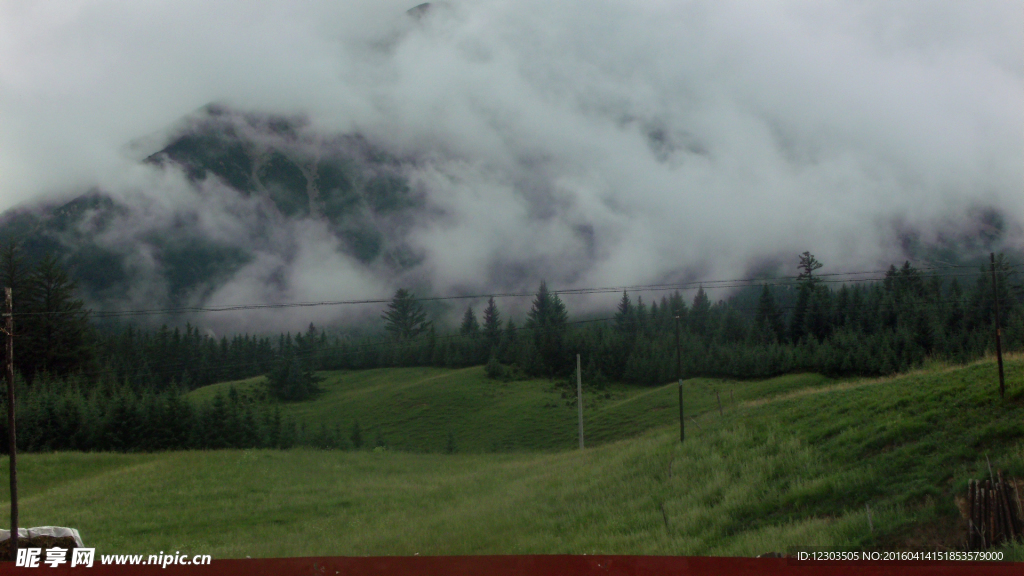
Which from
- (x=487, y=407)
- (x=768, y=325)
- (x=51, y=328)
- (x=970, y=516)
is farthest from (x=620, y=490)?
(x=768, y=325)

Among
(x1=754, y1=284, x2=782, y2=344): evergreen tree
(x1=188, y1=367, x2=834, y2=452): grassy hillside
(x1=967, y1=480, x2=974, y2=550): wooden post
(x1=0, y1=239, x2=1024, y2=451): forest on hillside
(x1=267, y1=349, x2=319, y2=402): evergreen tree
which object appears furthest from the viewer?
(x1=267, y1=349, x2=319, y2=402): evergreen tree

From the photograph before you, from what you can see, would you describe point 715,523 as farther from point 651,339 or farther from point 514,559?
point 651,339

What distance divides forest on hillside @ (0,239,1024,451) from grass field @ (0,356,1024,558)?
733 inches

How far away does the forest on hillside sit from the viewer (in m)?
70.6

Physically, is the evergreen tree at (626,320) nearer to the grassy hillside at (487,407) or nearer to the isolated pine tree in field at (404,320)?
the grassy hillside at (487,407)

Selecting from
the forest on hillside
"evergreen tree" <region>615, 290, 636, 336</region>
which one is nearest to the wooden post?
the forest on hillside

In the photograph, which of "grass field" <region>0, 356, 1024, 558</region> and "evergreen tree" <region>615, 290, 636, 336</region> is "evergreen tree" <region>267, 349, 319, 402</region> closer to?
"grass field" <region>0, 356, 1024, 558</region>

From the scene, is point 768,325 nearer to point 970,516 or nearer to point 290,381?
point 290,381

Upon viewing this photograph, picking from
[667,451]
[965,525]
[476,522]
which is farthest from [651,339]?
Result: [965,525]

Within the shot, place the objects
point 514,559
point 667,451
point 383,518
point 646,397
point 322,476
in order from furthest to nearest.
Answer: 1. point 646,397
2. point 322,476
3. point 667,451
4. point 383,518
5. point 514,559

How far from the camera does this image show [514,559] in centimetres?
1257

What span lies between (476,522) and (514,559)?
36.5ft

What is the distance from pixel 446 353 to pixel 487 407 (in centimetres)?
2326

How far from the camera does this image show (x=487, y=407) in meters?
93.8
